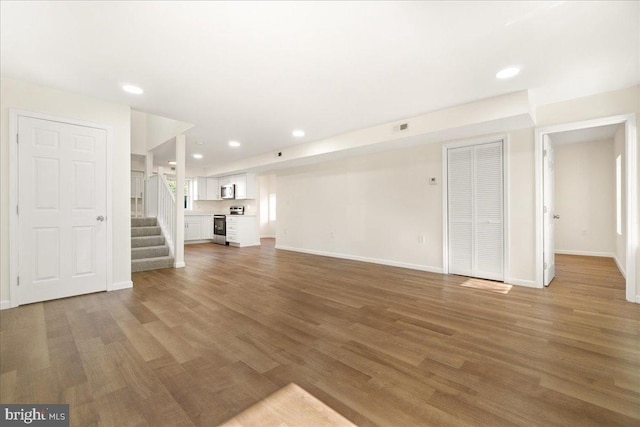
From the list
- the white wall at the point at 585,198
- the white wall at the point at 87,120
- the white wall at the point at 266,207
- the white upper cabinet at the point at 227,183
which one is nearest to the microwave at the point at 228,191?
the white upper cabinet at the point at 227,183

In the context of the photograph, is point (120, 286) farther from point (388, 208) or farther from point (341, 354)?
point (388, 208)

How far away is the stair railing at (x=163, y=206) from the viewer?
212 inches

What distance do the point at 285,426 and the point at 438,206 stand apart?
4.24 metres

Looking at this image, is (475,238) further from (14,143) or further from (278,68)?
(14,143)

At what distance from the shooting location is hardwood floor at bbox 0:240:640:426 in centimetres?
149

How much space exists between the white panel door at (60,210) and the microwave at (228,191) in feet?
17.3

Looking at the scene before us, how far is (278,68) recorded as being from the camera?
2783 millimetres

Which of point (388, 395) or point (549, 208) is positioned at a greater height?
point (549, 208)

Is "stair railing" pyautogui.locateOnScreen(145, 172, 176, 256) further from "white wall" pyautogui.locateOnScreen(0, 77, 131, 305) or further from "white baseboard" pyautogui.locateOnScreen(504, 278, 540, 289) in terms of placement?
"white baseboard" pyautogui.locateOnScreen(504, 278, 540, 289)

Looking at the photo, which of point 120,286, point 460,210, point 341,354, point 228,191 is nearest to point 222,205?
point 228,191

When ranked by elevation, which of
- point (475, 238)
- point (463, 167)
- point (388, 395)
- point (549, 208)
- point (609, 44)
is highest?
point (609, 44)

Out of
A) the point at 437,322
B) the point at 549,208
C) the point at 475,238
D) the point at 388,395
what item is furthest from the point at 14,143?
the point at 549,208

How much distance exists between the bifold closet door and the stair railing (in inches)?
201

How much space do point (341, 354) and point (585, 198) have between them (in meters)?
7.49
